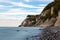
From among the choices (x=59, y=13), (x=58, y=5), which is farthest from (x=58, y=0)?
(x=59, y=13)

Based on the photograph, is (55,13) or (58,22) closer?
(58,22)

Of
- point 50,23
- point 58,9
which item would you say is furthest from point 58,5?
point 50,23

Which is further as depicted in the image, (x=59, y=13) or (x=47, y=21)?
(x=47, y=21)

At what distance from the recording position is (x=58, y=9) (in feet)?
412

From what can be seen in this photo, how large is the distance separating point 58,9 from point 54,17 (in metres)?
9.04

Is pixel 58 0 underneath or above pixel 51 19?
above

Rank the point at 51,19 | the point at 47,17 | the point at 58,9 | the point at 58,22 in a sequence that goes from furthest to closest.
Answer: the point at 47,17, the point at 51,19, the point at 58,9, the point at 58,22

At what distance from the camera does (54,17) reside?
436 feet

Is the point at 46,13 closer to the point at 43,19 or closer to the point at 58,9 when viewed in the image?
the point at 43,19

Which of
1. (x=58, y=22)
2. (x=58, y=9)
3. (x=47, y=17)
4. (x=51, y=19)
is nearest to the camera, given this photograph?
(x=58, y=22)

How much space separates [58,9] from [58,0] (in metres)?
15.7

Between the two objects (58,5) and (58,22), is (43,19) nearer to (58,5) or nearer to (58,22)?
(58,5)

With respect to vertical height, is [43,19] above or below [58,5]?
below

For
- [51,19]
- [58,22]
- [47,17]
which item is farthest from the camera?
[47,17]
